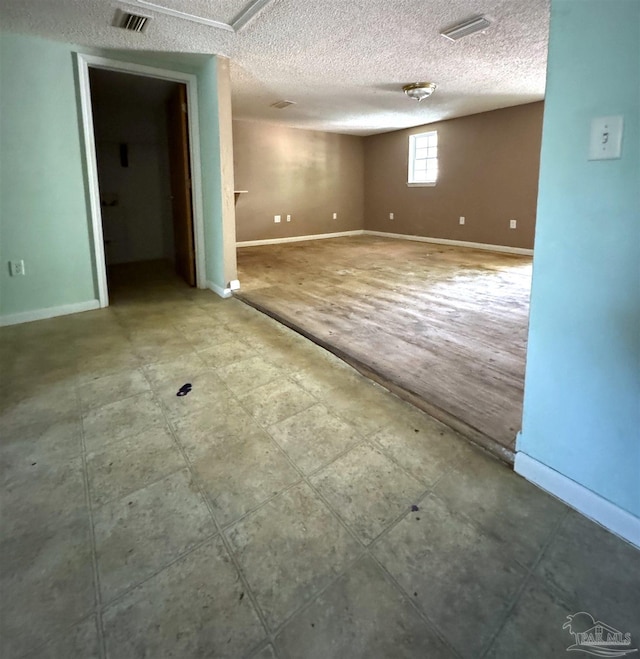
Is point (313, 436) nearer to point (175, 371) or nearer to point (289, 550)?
point (289, 550)

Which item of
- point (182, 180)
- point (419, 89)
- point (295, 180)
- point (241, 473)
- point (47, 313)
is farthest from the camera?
point (295, 180)

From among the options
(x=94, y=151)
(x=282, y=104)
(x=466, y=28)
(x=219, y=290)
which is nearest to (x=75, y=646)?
(x=219, y=290)

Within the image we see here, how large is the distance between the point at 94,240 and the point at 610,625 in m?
3.89

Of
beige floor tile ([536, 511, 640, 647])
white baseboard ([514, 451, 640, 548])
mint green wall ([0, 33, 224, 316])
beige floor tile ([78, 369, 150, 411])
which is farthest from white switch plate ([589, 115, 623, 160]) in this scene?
mint green wall ([0, 33, 224, 316])

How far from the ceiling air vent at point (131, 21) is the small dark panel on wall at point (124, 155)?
138 inches

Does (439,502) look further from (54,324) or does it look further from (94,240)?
(94,240)

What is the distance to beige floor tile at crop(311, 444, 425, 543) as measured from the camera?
50.0 inches

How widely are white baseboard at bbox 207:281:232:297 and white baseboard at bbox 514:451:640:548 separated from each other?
2965 millimetres

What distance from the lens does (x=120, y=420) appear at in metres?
1.83

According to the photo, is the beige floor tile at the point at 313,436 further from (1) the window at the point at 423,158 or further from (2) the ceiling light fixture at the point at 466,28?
(1) the window at the point at 423,158

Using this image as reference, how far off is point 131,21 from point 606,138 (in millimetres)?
2971

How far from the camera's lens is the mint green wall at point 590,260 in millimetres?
1030

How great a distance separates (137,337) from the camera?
2.86 metres

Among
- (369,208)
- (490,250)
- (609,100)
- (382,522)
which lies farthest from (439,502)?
(369,208)
